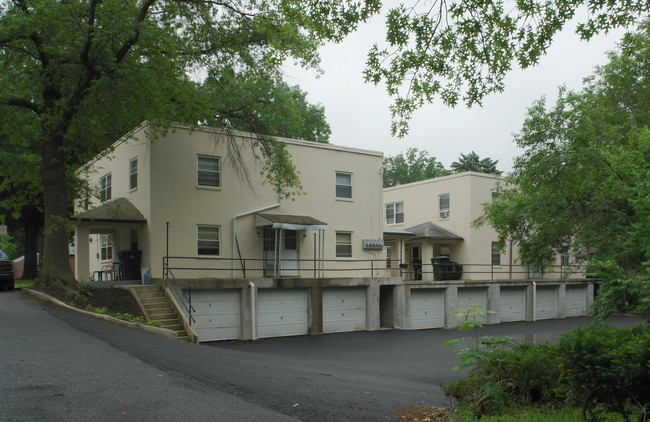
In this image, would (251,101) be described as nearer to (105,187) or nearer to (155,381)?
(105,187)

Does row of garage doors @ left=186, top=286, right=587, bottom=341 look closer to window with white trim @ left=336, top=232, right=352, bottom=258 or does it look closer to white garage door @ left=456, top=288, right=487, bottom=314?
white garage door @ left=456, top=288, right=487, bottom=314

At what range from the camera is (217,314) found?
21328mm

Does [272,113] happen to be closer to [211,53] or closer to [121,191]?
[211,53]

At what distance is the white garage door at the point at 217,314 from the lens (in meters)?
20.9

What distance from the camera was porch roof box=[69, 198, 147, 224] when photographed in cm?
2109

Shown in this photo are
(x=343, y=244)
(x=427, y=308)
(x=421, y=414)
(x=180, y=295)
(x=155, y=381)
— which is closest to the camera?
(x=421, y=414)

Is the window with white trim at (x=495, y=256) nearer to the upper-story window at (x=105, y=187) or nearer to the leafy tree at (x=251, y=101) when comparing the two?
the leafy tree at (x=251, y=101)

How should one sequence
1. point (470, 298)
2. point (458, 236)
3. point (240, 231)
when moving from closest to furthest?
1. point (240, 231)
2. point (470, 298)
3. point (458, 236)

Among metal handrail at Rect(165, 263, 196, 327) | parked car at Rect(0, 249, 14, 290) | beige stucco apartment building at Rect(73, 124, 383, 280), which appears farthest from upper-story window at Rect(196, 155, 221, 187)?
parked car at Rect(0, 249, 14, 290)

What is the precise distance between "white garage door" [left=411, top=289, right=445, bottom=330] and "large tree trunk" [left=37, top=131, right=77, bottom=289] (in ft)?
49.0

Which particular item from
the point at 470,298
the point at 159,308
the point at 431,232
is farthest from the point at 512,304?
the point at 159,308

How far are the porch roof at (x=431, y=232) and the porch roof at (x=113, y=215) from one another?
1613 cm

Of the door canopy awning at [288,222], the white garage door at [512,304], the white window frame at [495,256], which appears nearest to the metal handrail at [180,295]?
the door canopy awning at [288,222]

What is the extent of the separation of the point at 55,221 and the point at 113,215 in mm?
3753
